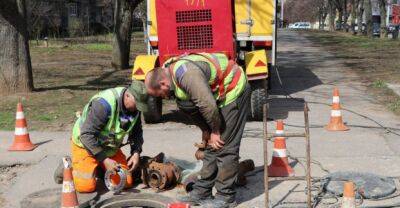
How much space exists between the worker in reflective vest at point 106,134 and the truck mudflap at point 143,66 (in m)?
3.04

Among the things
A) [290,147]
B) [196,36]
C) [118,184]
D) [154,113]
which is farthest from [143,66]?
[118,184]

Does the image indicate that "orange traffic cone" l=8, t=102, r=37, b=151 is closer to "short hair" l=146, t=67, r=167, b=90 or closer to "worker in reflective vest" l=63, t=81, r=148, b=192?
"worker in reflective vest" l=63, t=81, r=148, b=192

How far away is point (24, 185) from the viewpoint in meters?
5.91

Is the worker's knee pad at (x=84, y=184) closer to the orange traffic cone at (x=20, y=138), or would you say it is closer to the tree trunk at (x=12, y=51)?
the orange traffic cone at (x=20, y=138)

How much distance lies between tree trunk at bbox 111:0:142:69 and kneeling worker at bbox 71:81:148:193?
37.7 ft

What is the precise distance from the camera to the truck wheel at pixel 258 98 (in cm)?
868

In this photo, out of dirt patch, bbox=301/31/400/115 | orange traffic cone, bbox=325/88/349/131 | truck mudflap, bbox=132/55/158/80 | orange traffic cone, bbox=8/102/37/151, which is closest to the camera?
orange traffic cone, bbox=8/102/37/151

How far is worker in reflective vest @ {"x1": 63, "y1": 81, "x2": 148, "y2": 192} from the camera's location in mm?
5062

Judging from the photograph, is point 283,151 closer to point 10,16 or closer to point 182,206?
point 182,206

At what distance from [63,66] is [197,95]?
14.4 metres

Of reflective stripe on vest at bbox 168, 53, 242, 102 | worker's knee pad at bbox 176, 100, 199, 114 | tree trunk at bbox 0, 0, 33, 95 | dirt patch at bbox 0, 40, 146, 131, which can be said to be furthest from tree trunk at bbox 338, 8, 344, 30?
worker's knee pad at bbox 176, 100, 199, 114

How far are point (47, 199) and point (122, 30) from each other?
11.7 metres

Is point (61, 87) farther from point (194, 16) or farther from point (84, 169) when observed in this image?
point (84, 169)

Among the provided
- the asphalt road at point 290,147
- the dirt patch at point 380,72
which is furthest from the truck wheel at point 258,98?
the dirt patch at point 380,72
